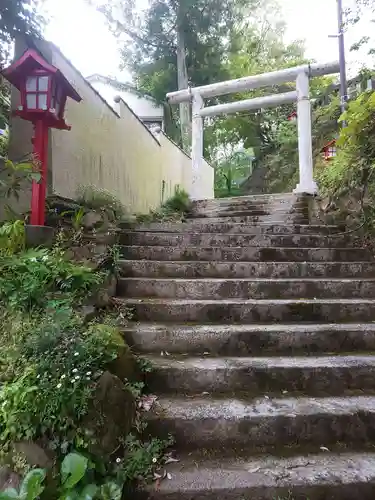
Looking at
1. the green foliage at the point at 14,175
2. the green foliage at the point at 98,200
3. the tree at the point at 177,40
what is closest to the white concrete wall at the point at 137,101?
the tree at the point at 177,40

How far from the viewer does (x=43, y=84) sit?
2.87 metres

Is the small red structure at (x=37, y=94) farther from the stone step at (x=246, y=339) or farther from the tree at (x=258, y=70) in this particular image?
the tree at (x=258, y=70)

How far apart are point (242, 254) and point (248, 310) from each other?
96 centimetres

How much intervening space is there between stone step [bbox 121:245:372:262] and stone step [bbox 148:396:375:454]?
178 centimetres

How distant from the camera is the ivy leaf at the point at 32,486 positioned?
142 cm

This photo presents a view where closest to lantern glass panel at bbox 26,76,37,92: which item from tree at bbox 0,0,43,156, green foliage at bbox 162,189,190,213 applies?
tree at bbox 0,0,43,156

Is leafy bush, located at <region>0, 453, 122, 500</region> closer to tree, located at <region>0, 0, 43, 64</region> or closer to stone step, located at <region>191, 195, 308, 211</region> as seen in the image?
tree, located at <region>0, 0, 43, 64</region>

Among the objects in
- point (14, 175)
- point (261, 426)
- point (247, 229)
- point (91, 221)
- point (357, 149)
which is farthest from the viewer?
Answer: point (247, 229)

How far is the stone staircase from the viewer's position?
1.76 m

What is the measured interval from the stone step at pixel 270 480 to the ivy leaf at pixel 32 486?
0.49 meters

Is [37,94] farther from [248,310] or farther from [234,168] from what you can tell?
[234,168]

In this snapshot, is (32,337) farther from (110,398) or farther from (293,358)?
(293,358)

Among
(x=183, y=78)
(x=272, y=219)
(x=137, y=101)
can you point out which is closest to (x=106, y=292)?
(x=272, y=219)

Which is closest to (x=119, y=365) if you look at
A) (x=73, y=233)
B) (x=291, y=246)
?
(x=73, y=233)
